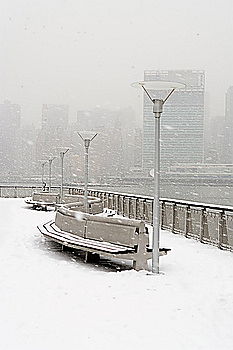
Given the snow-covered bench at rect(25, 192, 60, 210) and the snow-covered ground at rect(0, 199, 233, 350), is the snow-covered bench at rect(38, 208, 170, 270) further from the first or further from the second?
the snow-covered bench at rect(25, 192, 60, 210)

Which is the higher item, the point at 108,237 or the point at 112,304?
the point at 108,237

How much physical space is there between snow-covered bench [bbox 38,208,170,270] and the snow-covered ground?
12.0 inches

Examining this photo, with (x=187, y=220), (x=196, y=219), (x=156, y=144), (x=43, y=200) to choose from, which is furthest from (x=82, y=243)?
(x=43, y=200)

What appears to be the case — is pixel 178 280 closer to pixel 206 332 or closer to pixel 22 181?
pixel 206 332

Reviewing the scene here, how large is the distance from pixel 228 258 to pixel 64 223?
345 cm

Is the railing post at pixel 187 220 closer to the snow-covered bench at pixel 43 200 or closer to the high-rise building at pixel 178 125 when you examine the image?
the high-rise building at pixel 178 125

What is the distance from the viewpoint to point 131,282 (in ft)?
27.3

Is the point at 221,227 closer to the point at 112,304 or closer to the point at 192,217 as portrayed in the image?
the point at 192,217

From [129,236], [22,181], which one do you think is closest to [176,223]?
[129,236]

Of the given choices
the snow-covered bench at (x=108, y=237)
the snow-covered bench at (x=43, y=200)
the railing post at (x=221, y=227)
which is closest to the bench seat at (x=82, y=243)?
the snow-covered bench at (x=108, y=237)

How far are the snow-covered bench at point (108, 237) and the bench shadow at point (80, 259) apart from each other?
0.21m

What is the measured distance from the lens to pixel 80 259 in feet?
35.1

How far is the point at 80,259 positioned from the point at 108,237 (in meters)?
0.93

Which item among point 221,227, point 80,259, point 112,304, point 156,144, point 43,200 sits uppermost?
point 156,144
